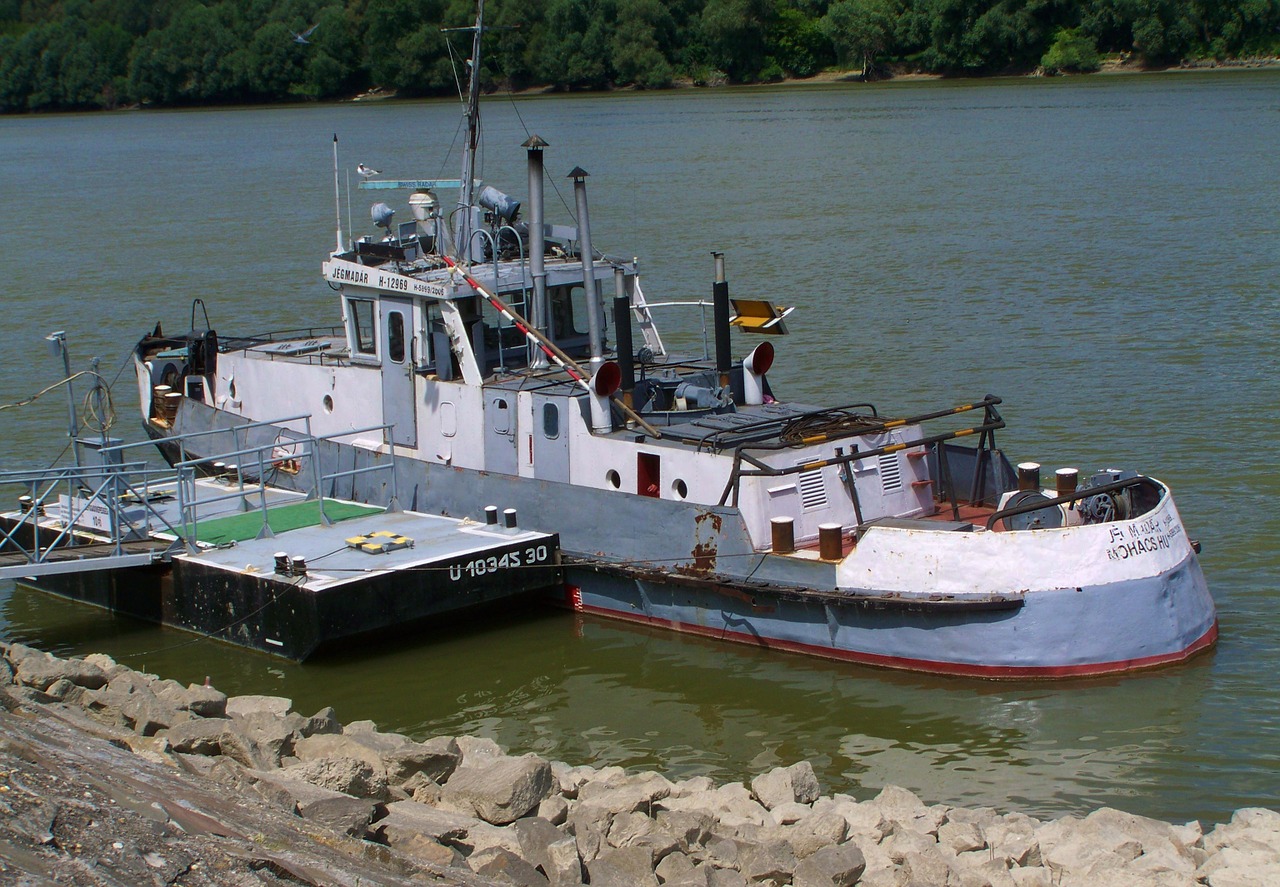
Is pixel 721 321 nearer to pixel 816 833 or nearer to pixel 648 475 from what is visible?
pixel 648 475

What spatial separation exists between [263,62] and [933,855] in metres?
90.3

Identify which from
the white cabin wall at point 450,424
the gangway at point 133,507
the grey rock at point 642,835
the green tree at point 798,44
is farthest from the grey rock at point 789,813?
the green tree at point 798,44

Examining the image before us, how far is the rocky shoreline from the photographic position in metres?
7.49

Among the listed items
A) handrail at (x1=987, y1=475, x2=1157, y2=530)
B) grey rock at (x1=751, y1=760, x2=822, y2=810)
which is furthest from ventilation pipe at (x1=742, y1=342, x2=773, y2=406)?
grey rock at (x1=751, y1=760, x2=822, y2=810)

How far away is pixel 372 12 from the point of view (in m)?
77.2

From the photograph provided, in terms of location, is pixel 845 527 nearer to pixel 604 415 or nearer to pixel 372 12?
pixel 604 415

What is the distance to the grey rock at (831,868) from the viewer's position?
28.7ft

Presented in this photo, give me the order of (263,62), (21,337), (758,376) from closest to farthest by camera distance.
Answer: (758,376) < (21,337) < (263,62)

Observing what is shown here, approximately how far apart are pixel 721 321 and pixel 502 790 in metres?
6.74

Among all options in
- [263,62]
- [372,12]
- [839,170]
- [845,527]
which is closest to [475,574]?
[845,527]

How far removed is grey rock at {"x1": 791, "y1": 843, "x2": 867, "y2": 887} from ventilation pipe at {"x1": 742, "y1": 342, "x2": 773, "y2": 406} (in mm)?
7135

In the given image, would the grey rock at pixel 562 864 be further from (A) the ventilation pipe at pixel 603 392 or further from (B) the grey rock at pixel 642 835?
(A) the ventilation pipe at pixel 603 392

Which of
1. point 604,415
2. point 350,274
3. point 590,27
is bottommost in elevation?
point 604,415

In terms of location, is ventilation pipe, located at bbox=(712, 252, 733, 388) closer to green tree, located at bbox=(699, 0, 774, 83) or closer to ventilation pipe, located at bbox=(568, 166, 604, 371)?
ventilation pipe, located at bbox=(568, 166, 604, 371)
